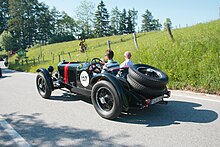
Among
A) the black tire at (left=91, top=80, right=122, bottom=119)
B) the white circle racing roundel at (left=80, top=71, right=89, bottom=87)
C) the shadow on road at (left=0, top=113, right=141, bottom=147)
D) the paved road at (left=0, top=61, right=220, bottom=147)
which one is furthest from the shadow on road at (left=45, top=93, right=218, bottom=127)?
the white circle racing roundel at (left=80, top=71, right=89, bottom=87)

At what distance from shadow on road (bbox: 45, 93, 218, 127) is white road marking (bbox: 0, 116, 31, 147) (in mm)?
1771

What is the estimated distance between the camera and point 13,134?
365 centimetres

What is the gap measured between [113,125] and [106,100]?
0.61 metres

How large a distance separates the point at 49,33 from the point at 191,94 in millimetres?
88894

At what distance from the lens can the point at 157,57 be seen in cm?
801

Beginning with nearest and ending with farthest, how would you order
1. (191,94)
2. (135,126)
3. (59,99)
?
1. (135,126)
2. (191,94)
3. (59,99)

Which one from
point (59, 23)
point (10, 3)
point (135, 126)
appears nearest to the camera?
point (135, 126)

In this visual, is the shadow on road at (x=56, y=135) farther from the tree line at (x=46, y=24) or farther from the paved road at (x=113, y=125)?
the tree line at (x=46, y=24)

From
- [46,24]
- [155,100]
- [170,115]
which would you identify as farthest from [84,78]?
[46,24]

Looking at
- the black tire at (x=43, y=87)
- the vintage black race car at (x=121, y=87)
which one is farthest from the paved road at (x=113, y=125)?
the black tire at (x=43, y=87)

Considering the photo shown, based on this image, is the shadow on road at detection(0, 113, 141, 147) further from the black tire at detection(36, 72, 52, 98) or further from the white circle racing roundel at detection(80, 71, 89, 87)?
the black tire at detection(36, 72, 52, 98)

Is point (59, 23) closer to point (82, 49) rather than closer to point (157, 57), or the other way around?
point (82, 49)

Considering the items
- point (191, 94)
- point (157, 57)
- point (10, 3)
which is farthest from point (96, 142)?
point (10, 3)

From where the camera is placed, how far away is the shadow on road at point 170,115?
12.5 feet
